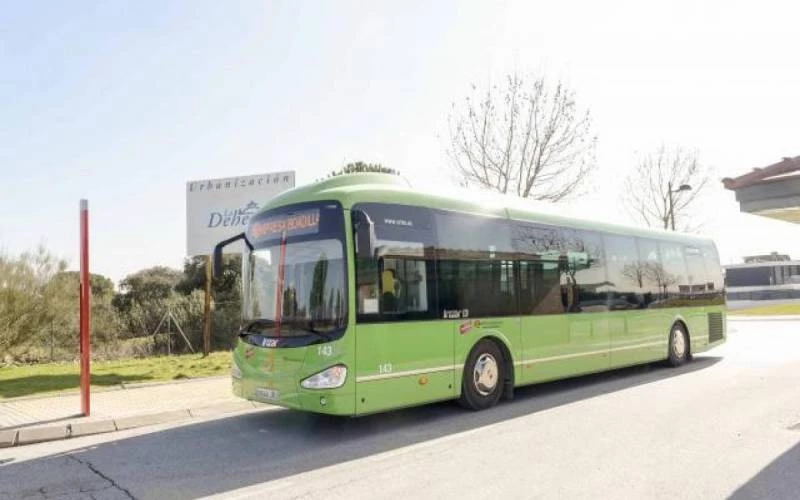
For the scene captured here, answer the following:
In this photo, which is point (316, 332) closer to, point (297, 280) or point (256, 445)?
point (297, 280)

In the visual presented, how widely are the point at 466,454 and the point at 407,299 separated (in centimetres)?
223

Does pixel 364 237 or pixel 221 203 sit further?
pixel 221 203

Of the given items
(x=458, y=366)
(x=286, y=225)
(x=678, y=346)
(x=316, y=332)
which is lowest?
(x=678, y=346)

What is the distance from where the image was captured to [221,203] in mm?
18375

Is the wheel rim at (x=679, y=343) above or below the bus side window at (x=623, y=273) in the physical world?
below

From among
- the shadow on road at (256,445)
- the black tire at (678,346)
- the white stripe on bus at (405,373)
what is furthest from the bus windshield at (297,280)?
the black tire at (678,346)

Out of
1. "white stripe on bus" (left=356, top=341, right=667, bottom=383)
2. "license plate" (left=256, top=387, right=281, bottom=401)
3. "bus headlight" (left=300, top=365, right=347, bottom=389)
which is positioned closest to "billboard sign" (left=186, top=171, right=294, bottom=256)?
"white stripe on bus" (left=356, top=341, right=667, bottom=383)

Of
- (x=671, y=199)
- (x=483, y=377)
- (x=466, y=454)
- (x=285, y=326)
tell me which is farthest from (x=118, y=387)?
(x=671, y=199)

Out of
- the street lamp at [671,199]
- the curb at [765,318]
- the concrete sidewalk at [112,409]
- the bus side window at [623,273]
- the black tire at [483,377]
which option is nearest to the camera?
the concrete sidewalk at [112,409]

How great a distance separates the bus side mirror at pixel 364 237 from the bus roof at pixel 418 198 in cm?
36

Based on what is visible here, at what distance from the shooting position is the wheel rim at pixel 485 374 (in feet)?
30.2

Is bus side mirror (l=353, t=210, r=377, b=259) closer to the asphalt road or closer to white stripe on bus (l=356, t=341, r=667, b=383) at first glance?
white stripe on bus (l=356, t=341, r=667, b=383)

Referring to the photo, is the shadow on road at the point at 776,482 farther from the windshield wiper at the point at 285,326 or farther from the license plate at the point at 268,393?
the license plate at the point at 268,393

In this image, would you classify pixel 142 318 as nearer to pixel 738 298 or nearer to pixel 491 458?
pixel 491 458
